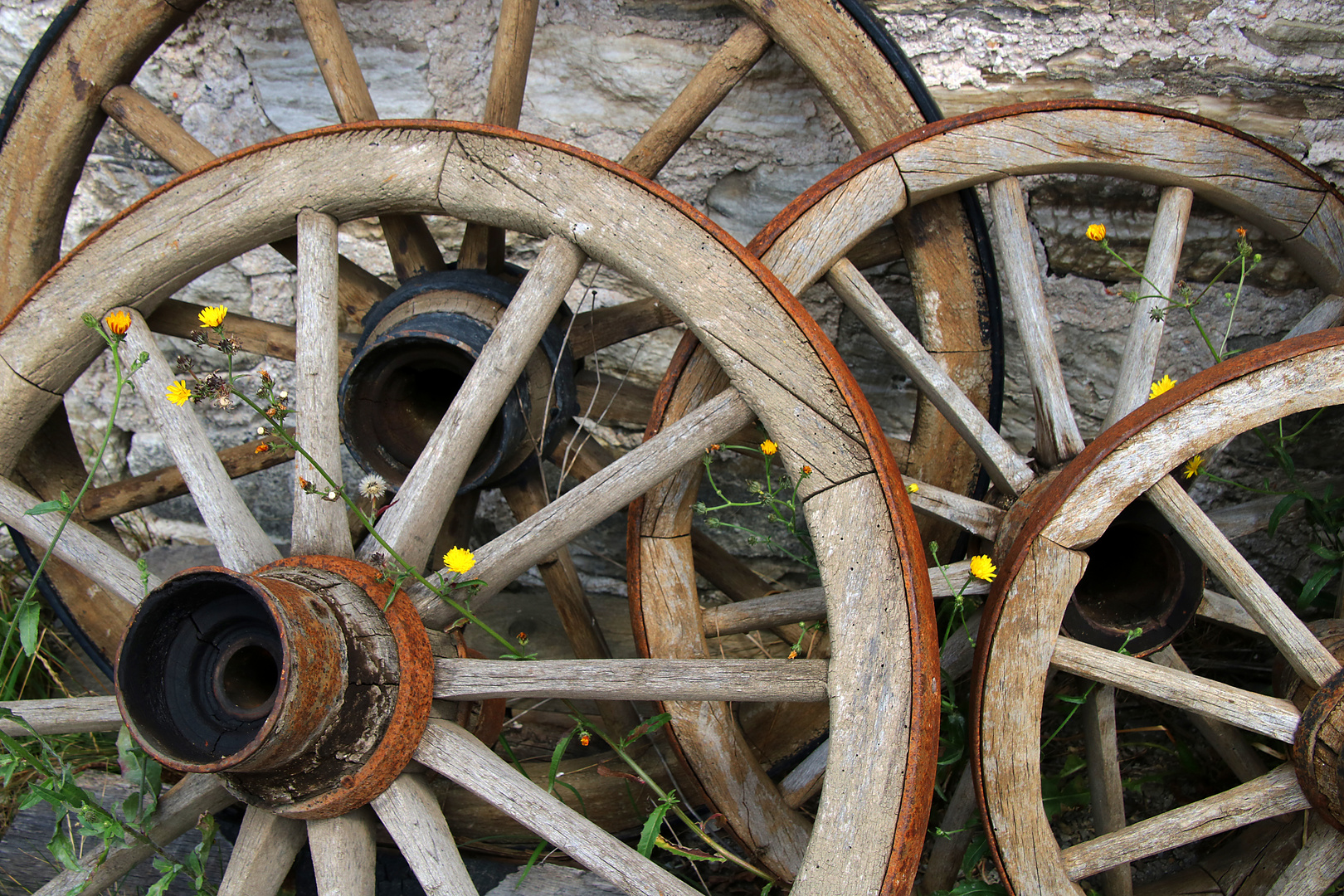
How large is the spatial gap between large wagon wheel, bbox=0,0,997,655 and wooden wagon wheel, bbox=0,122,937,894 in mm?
272

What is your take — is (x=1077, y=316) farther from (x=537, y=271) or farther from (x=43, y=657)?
(x=43, y=657)

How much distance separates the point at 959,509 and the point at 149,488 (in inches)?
61.9

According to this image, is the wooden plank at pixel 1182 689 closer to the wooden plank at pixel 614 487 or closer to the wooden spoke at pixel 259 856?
the wooden plank at pixel 614 487

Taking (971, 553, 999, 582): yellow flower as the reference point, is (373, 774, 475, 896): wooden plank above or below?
below

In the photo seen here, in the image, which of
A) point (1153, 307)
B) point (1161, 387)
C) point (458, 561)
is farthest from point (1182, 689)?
point (458, 561)

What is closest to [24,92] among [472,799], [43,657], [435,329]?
[435,329]

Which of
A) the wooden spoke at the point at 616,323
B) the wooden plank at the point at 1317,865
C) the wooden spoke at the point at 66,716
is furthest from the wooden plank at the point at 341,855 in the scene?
the wooden plank at the point at 1317,865

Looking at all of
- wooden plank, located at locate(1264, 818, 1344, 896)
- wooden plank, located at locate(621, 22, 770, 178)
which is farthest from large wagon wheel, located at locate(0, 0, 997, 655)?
wooden plank, located at locate(1264, 818, 1344, 896)

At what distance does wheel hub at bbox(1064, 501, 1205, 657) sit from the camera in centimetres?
129

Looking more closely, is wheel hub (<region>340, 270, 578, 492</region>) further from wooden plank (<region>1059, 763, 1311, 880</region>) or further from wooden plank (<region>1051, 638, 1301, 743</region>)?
wooden plank (<region>1059, 763, 1311, 880</region>)

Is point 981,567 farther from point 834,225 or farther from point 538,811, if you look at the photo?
point 538,811

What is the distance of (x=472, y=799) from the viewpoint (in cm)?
151

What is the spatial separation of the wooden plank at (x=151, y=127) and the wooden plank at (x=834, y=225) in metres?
1.11

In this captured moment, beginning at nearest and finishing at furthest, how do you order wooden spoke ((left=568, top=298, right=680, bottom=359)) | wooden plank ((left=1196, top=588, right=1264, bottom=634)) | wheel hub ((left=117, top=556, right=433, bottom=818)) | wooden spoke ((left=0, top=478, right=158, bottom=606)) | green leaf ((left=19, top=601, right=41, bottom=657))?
wheel hub ((left=117, top=556, right=433, bottom=818)) < green leaf ((left=19, top=601, right=41, bottom=657)) < wooden spoke ((left=0, top=478, right=158, bottom=606)) < wooden plank ((left=1196, top=588, right=1264, bottom=634)) < wooden spoke ((left=568, top=298, right=680, bottom=359))
